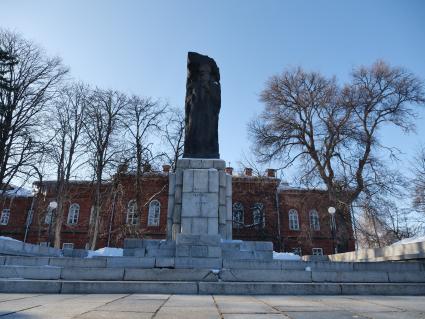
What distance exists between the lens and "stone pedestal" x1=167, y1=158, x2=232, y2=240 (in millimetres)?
9281

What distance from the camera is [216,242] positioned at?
26.6 ft

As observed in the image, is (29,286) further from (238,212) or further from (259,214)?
(238,212)

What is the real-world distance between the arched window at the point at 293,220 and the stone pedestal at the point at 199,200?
84.0 feet

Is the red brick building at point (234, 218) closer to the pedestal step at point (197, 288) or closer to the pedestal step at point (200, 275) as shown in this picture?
the pedestal step at point (200, 275)

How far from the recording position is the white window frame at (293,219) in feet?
111

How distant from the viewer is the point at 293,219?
113 feet

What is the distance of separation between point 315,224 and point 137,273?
102ft

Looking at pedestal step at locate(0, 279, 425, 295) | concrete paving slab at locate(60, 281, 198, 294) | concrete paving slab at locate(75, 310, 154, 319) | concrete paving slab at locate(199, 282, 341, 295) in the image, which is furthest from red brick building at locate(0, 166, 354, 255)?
concrete paving slab at locate(75, 310, 154, 319)

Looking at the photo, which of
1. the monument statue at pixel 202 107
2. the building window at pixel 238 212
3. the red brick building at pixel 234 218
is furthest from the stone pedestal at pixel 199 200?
the building window at pixel 238 212

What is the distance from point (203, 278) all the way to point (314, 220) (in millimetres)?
30927

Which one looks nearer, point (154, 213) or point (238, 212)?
point (154, 213)

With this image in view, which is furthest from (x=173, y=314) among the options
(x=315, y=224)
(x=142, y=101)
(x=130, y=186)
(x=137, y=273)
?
(x=315, y=224)

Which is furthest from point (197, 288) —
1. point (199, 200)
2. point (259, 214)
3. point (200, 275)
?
point (259, 214)

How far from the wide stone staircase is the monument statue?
4432 mm
